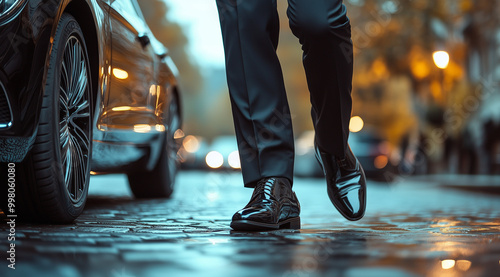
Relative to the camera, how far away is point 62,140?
11.8 ft

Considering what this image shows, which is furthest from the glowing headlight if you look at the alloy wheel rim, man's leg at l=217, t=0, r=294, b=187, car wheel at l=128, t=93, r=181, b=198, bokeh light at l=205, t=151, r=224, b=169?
bokeh light at l=205, t=151, r=224, b=169

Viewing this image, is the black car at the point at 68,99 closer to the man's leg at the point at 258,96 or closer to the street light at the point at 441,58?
the man's leg at the point at 258,96

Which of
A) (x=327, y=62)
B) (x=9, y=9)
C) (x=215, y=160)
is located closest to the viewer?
(x=9, y=9)

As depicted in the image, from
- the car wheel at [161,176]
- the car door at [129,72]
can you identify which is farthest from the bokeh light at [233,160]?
the car door at [129,72]

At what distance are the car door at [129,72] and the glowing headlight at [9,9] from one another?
43.7 inches

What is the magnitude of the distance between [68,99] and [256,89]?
2.76 feet

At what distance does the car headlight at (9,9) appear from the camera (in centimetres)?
313

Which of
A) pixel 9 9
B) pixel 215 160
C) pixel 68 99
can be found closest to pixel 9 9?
pixel 9 9

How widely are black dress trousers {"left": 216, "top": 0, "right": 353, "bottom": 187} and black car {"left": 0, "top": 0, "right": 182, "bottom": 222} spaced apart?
697 mm

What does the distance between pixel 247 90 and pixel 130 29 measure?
1423mm

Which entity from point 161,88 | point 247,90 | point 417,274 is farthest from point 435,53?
point 417,274

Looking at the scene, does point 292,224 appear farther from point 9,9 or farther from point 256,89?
point 9,9

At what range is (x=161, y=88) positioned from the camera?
5.90 metres

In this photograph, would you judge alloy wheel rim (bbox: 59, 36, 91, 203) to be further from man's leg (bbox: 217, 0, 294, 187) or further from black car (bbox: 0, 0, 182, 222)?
man's leg (bbox: 217, 0, 294, 187)
